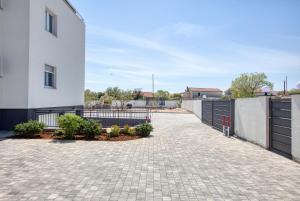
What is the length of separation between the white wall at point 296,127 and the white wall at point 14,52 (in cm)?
1211

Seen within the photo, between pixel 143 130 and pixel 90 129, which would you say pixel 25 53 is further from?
pixel 143 130

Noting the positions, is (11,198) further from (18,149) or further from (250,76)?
(250,76)

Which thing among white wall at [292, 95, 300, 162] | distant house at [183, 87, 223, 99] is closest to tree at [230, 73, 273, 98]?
distant house at [183, 87, 223, 99]

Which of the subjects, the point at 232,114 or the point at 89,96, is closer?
the point at 232,114

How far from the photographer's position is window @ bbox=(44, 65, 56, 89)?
1770 cm

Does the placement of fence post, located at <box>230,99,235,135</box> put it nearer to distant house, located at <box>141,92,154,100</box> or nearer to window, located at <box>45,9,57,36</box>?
window, located at <box>45,9,57,36</box>

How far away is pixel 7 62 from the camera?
49.4 ft

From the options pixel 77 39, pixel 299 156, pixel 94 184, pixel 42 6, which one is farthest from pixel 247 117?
pixel 77 39

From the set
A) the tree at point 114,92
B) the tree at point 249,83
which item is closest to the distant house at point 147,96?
the tree at point 114,92

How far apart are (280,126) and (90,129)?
7.49 metres

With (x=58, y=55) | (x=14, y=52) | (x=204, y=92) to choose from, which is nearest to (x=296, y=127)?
(x=14, y=52)

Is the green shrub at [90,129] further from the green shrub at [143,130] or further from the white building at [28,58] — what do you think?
the white building at [28,58]

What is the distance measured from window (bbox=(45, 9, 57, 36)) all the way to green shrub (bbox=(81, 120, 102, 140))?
7.94 meters

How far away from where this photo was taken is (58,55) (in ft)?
63.2
